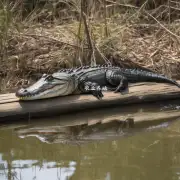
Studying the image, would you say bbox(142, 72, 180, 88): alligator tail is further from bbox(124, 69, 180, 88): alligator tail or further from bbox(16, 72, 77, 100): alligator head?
bbox(16, 72, 77, 100): alligator head

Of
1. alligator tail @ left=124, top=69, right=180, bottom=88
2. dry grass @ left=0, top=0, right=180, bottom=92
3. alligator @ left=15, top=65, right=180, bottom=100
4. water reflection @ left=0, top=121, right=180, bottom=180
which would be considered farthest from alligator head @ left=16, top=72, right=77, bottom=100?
dry grass @ left=0, top=0, right=180, bottom=92

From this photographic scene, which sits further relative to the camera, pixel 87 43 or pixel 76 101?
pixel 87 43

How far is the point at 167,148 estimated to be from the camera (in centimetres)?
400

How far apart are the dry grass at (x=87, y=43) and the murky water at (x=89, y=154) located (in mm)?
1646

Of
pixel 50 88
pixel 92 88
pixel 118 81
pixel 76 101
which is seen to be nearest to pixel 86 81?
pixel 92 88

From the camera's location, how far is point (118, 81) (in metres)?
5.40

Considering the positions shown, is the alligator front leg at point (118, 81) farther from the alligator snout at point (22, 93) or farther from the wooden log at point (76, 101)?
the alligator snout at point (22, 93)

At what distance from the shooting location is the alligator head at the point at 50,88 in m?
4.66

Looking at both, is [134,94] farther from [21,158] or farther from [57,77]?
[21,158]

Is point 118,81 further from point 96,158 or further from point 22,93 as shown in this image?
point 96,158

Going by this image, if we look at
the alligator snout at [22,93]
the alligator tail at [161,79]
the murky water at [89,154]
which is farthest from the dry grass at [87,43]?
the murky water at [89,154]

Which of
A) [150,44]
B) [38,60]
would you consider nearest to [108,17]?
[150,44]

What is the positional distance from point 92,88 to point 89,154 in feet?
4.28

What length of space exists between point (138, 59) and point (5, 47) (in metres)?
1.85
